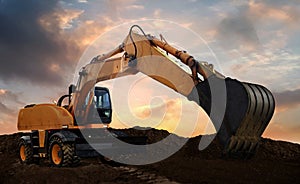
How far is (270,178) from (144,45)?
18.5ft

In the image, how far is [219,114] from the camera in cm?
1054

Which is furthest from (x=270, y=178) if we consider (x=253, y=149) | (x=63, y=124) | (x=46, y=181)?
(x=63, y=124)

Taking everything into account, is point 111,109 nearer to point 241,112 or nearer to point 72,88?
point 72,88

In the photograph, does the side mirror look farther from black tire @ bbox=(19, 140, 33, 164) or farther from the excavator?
black tire @ bbox=(19, 140, 33, 164)

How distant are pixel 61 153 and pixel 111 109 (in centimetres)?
278

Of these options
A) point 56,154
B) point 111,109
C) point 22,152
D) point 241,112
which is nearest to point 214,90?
point 241,112

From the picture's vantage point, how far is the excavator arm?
1032 centimetres

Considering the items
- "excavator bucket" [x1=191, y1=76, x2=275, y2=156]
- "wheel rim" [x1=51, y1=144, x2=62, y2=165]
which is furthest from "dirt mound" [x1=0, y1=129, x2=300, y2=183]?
"excavator bucket" [x1=191, y1=76, x2=275, y2=156]

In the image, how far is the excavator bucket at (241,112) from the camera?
10.2 metres

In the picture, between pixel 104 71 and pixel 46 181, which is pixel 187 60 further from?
pixel 46 181

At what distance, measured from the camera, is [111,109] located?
15.0 metres

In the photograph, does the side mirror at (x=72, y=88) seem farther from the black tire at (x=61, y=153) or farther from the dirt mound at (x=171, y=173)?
the dirt mound at (x=171, y=173)

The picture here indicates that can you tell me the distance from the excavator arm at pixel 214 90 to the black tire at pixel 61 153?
3.11 meters

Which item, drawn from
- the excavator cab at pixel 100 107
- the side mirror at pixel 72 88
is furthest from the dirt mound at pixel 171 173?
the side mirror at pixel 72 88
